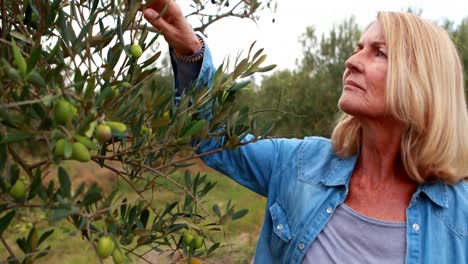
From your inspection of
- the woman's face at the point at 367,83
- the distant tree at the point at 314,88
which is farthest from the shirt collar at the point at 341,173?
the distant tree at the point at 314,88

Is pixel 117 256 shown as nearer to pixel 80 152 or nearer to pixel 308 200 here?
pixel 80 152

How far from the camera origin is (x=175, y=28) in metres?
1.47

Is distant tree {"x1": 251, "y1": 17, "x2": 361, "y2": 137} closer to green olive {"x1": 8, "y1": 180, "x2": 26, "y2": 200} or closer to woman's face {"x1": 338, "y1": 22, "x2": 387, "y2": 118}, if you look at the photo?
woman's face {"x1": 338, "y1": 22, "x2": 387, "y2": 118}

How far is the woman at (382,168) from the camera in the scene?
1.74 metres

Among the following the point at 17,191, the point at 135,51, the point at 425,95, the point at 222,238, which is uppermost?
the point at 135,51

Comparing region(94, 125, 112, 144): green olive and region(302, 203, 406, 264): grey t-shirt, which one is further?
region(302, 203, 406, 264): grey t-shirt

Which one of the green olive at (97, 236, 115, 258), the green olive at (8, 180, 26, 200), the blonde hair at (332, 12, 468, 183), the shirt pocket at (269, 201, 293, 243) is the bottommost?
the shirt pocket at (269, 201, 293, 243)

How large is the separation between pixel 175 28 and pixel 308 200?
28.8 inches

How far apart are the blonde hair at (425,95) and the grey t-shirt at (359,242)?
8.3 inches

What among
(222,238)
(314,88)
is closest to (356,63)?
(222,238)

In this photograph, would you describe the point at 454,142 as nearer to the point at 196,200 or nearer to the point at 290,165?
the point at 290,165

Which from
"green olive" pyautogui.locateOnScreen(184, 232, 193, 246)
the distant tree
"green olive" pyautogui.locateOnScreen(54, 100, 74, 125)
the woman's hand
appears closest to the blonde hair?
the woman's hand

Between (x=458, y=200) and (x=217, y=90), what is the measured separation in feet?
3.72

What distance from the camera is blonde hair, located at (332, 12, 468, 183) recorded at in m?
1.75
